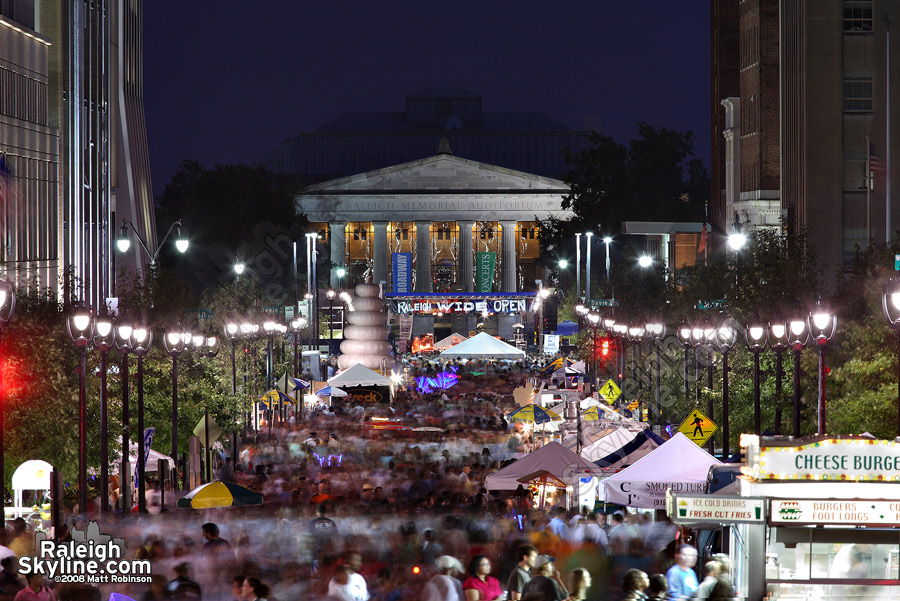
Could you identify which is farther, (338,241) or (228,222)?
(338,241)

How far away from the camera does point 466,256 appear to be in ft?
424

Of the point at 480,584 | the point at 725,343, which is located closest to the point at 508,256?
the point at 725,343

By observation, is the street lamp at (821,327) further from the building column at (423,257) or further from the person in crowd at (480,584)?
the building column at (423,257)

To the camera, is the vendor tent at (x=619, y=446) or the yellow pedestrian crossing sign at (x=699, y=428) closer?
the vendor tent at (x=619, y=446)

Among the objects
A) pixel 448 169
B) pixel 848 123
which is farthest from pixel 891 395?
pixel 448 169

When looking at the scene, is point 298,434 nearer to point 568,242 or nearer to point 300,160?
point 568,242

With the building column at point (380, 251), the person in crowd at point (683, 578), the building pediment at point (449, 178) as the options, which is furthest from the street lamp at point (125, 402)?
the building pediment at point (449, 178)

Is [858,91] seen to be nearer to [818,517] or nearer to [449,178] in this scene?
[818,517]

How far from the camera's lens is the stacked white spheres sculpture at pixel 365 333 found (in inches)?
2143

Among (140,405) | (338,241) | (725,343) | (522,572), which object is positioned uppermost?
(338,241)

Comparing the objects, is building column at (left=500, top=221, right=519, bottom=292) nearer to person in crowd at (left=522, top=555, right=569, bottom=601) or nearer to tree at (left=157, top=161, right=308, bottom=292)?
tree at (left=157, top=161, right=308, bottom=292)

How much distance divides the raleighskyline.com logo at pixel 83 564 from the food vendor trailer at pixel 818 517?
5.28 m

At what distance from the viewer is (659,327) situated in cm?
3941

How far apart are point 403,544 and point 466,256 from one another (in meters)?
113
